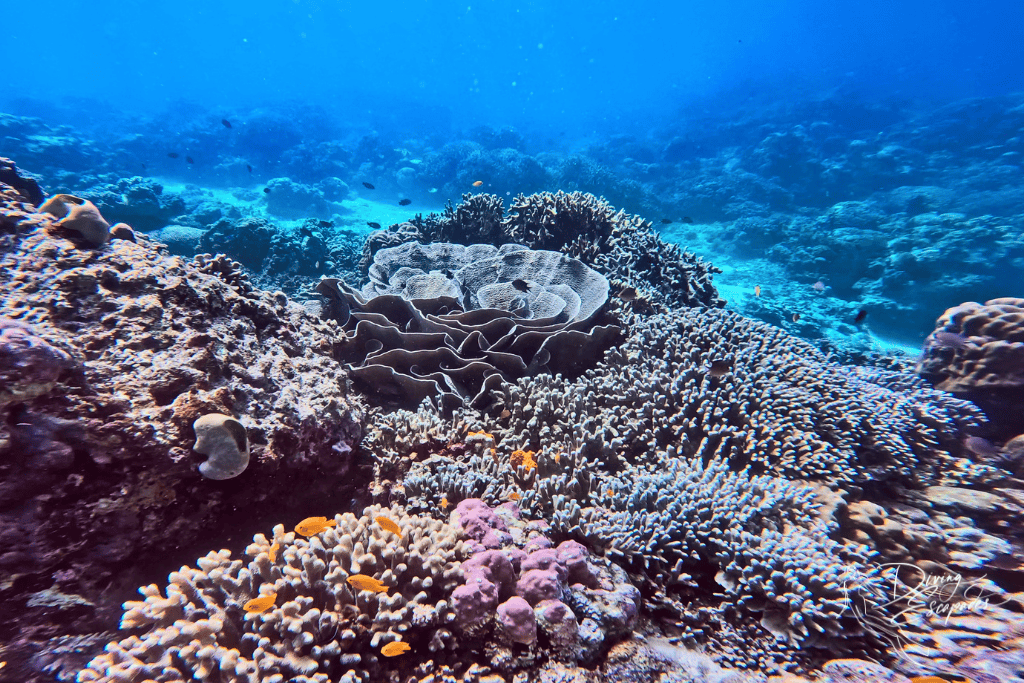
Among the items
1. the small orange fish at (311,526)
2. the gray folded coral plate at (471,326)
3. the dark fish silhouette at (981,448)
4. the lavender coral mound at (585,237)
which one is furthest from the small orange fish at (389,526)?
the dark fish silhouette at (981,448)

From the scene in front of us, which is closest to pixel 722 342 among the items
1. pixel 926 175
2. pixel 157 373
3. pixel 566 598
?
pixel 566 598

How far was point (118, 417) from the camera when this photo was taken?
187 cm

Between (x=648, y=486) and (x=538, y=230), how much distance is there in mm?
5049

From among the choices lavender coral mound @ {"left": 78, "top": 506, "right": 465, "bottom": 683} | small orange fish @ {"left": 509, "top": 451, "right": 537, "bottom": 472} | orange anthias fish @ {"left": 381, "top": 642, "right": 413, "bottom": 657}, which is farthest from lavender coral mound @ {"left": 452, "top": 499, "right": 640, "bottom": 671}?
small orange fish @ {"left": 509, "top": 451, "right": 537, "bottom": 472}

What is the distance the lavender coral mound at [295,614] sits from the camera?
1594 mm

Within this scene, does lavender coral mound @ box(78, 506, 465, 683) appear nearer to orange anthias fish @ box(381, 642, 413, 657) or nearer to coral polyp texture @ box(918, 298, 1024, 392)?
orange anthias fish @ box(381, 642, 413, 657)

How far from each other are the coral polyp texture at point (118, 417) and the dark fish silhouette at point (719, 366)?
327 cm

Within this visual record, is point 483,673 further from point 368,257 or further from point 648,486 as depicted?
point 368,257

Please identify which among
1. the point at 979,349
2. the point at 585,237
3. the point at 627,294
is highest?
the point at 585,237

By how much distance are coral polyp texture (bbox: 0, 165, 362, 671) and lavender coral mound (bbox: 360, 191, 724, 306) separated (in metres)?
4.40

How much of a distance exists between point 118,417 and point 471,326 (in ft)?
9.13

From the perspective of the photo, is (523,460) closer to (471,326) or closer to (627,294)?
(471,326)

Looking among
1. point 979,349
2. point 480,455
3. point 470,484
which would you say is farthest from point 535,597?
point 979,349

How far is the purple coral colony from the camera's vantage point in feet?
5.74
